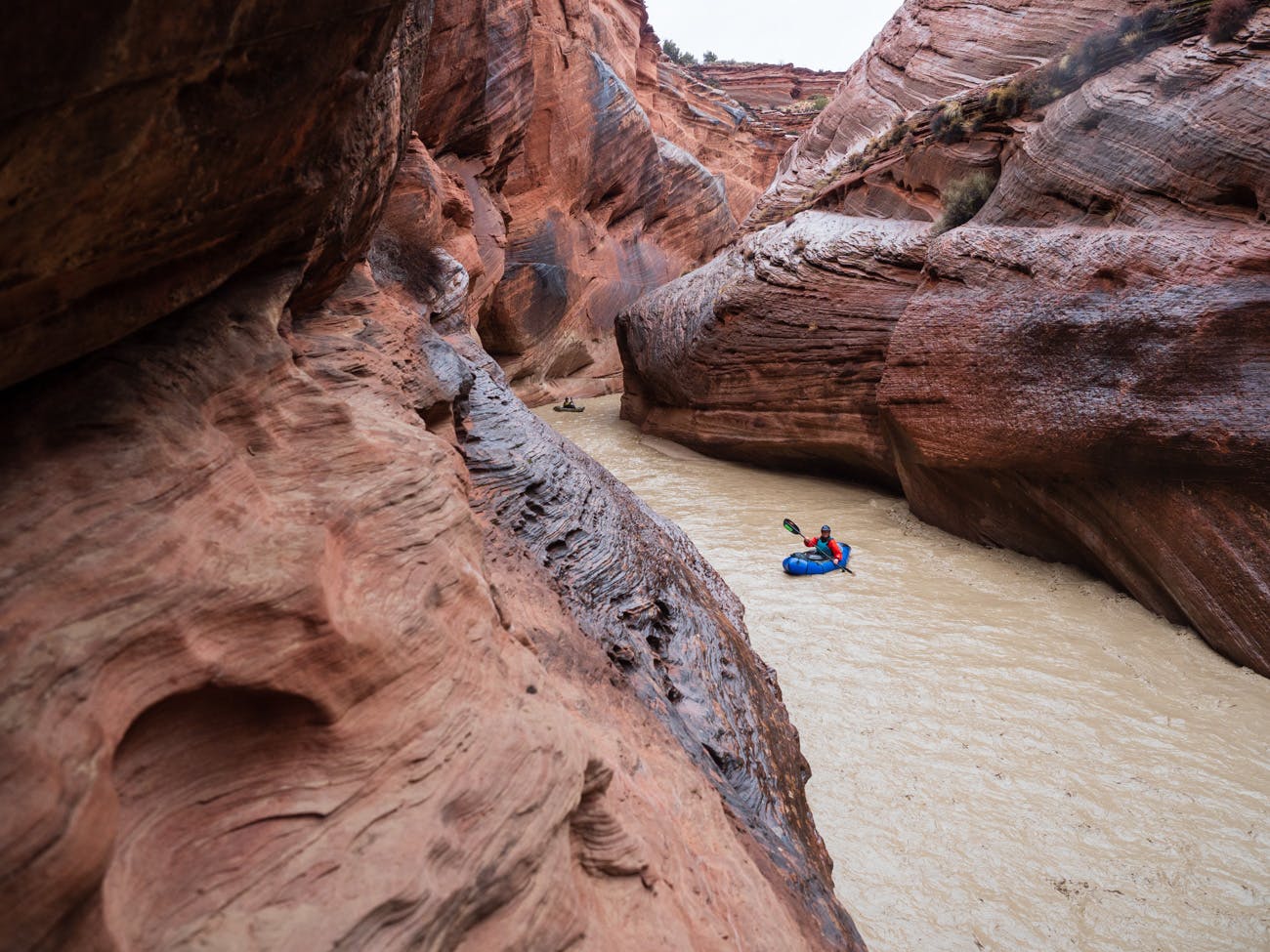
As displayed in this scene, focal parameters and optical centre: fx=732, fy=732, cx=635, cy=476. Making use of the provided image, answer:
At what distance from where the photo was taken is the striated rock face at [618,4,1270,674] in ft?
22.0

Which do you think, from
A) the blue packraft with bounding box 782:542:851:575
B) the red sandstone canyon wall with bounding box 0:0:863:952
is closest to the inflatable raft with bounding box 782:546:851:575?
the blue packraft with bounding box 782:542:851:575

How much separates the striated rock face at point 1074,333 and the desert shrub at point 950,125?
0.34ft

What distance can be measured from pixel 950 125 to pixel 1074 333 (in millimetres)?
5389

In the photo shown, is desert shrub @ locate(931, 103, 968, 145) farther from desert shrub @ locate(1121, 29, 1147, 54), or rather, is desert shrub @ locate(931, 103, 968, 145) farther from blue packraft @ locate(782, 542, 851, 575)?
blue packraft @ locate(782, 542, 851, 575)

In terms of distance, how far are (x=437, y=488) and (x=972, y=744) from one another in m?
4.78

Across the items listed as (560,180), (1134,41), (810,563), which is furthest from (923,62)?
(810,563)

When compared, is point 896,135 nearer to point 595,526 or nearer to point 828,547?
point 828,547

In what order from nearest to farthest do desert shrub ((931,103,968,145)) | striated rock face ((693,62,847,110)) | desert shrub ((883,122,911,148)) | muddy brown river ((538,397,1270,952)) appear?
1. muddy brown river ((538,397,1270,952))
2. desert shrub ((931,103,968,145))
3. desert shrub ((883,122,911,148))
4. striated rock face ((693,62,847,110))

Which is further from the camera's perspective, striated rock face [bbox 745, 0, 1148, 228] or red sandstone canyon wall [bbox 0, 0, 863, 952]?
striated rock face [bbox 745, 0, 1148, 228]

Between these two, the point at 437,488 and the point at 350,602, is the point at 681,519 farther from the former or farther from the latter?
the point at 350,602

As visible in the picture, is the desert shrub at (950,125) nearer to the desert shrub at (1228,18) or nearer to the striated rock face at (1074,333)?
the striated rock face at (1074,333)

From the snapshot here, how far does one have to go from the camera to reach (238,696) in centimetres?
207

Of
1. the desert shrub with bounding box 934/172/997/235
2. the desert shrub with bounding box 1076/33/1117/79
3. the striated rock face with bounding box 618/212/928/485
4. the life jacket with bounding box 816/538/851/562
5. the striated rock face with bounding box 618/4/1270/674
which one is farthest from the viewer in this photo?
the striated rock face with bounding box 618/212/928/485

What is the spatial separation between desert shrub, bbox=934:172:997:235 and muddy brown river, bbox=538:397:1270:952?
4.66 meters
